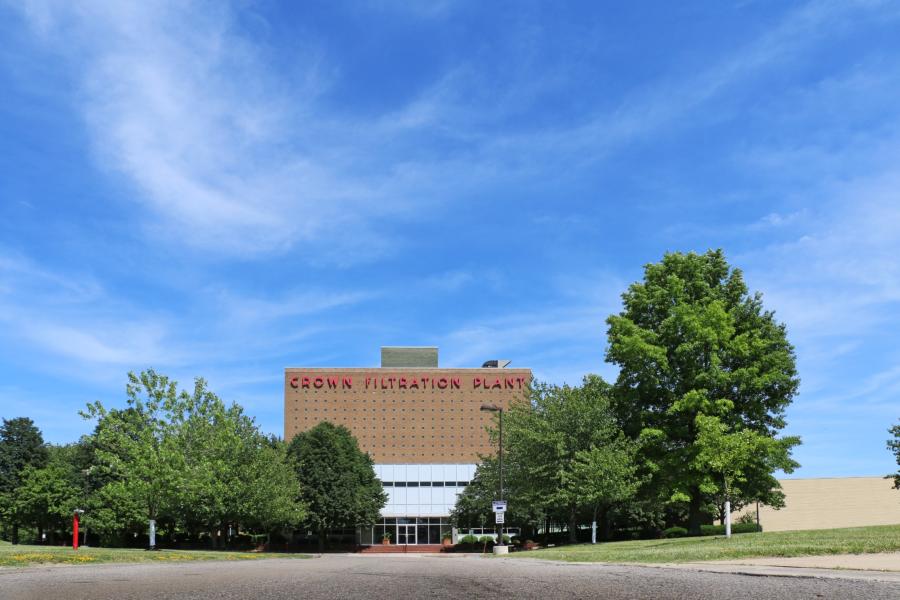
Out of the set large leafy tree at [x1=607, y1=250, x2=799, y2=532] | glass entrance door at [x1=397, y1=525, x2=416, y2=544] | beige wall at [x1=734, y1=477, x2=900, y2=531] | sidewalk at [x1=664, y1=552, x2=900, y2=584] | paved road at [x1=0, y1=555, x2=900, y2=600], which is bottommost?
glass entrance door at [x1=397, y1=525, x2=416, y2=544]

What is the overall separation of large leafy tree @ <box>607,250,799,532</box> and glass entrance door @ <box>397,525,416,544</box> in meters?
47.9

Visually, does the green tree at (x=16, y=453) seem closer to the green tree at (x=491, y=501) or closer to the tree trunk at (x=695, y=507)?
the green tree at (x=491, y=501)

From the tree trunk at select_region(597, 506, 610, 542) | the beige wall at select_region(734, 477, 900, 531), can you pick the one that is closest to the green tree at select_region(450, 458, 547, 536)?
the tree trunk at select_region(597, 506, 610, 542)

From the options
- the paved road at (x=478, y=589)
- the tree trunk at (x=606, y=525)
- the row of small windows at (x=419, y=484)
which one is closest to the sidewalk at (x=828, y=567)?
the paved road at (x=478, y=589)

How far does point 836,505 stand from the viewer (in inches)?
2788

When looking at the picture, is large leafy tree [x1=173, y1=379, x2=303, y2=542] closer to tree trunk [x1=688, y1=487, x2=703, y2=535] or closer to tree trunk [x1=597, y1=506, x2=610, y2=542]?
tree trunk [x1=597, y1=506, x2=610, y2=542]

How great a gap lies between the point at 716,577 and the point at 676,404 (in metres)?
25.9

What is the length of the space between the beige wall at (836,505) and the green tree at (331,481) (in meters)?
33.5

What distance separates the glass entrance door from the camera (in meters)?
86.8

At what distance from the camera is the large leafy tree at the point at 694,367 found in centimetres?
3934

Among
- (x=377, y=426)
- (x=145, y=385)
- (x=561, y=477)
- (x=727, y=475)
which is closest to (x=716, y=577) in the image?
(x=727, y=475)

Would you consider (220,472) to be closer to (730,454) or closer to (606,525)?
(606,525)

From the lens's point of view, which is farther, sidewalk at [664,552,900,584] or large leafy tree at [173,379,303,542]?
large leafy tree at [173,379,303,542]

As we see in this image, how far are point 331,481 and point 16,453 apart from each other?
2985 centimetres
